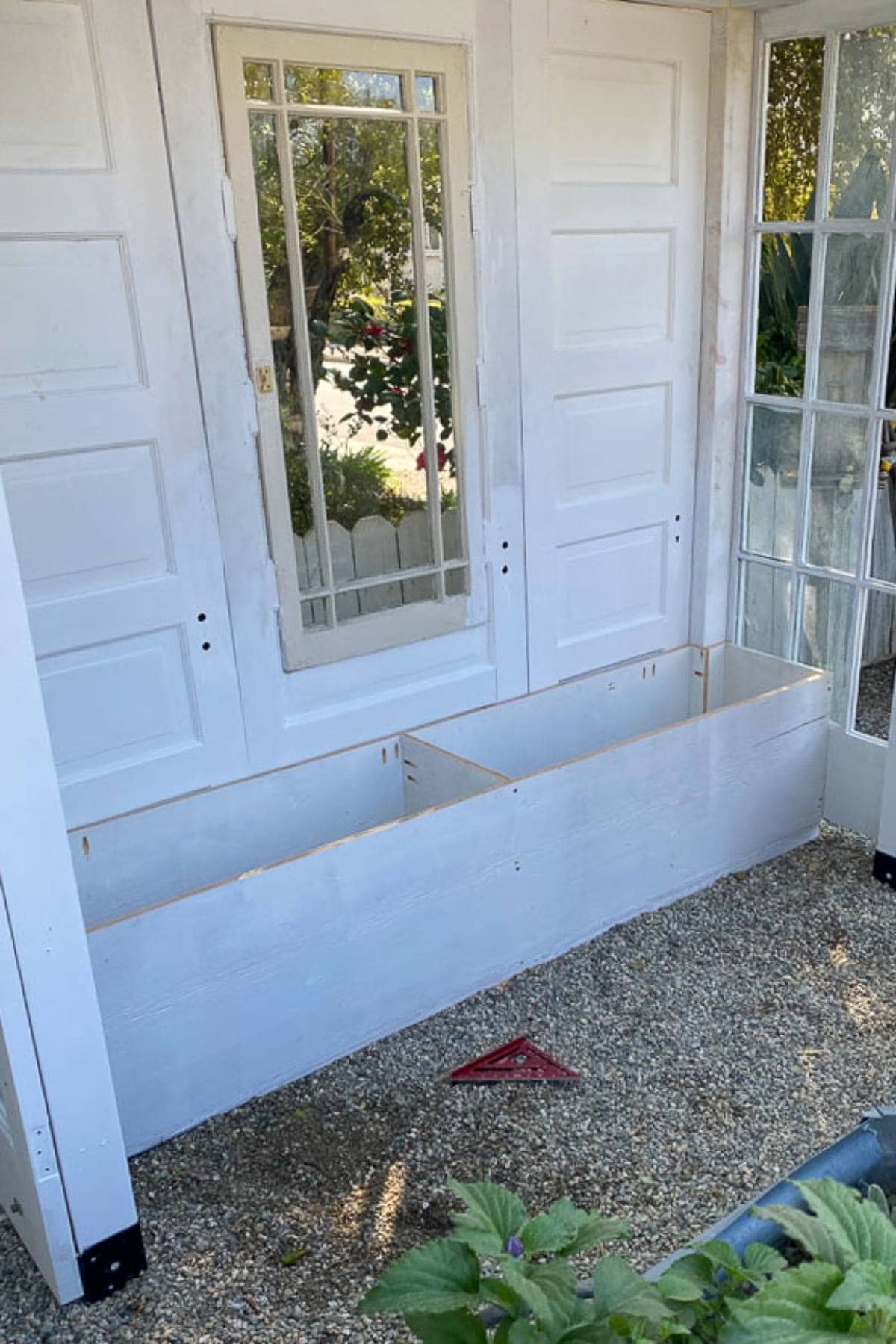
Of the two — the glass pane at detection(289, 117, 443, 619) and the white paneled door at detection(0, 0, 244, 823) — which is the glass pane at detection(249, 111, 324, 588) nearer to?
the glass pane at detection(289, 117, 443, 619)

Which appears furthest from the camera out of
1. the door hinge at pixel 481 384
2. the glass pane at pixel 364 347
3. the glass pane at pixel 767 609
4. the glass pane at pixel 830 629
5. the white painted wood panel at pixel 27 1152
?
the glass pane at pixel 767 609

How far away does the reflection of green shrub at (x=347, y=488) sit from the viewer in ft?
9.34

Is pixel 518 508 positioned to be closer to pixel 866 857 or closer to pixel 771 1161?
pixel 866 857

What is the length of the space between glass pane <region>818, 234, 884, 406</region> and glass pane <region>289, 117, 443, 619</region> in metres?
1.22

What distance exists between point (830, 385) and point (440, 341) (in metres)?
1.17

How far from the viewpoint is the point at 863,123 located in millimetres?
3037

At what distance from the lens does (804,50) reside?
312 cm

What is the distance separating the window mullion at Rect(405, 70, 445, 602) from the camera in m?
2.81

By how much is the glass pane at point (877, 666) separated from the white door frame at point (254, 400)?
3.35 ft

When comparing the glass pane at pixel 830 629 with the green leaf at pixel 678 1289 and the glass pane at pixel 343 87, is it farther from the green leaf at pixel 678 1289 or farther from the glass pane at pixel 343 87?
the green leaf at pixel 678 1289

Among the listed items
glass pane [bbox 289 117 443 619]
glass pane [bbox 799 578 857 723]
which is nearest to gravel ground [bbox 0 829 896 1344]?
glass pane [bbox 799 578 857 723]

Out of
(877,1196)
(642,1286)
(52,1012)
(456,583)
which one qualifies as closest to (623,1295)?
(642,1286)

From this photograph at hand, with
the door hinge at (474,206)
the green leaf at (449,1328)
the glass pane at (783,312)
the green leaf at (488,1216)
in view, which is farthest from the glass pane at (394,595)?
the green leaf at (449,1328)

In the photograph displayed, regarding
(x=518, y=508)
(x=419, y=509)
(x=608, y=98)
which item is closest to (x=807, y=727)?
(x=518, y=508)
